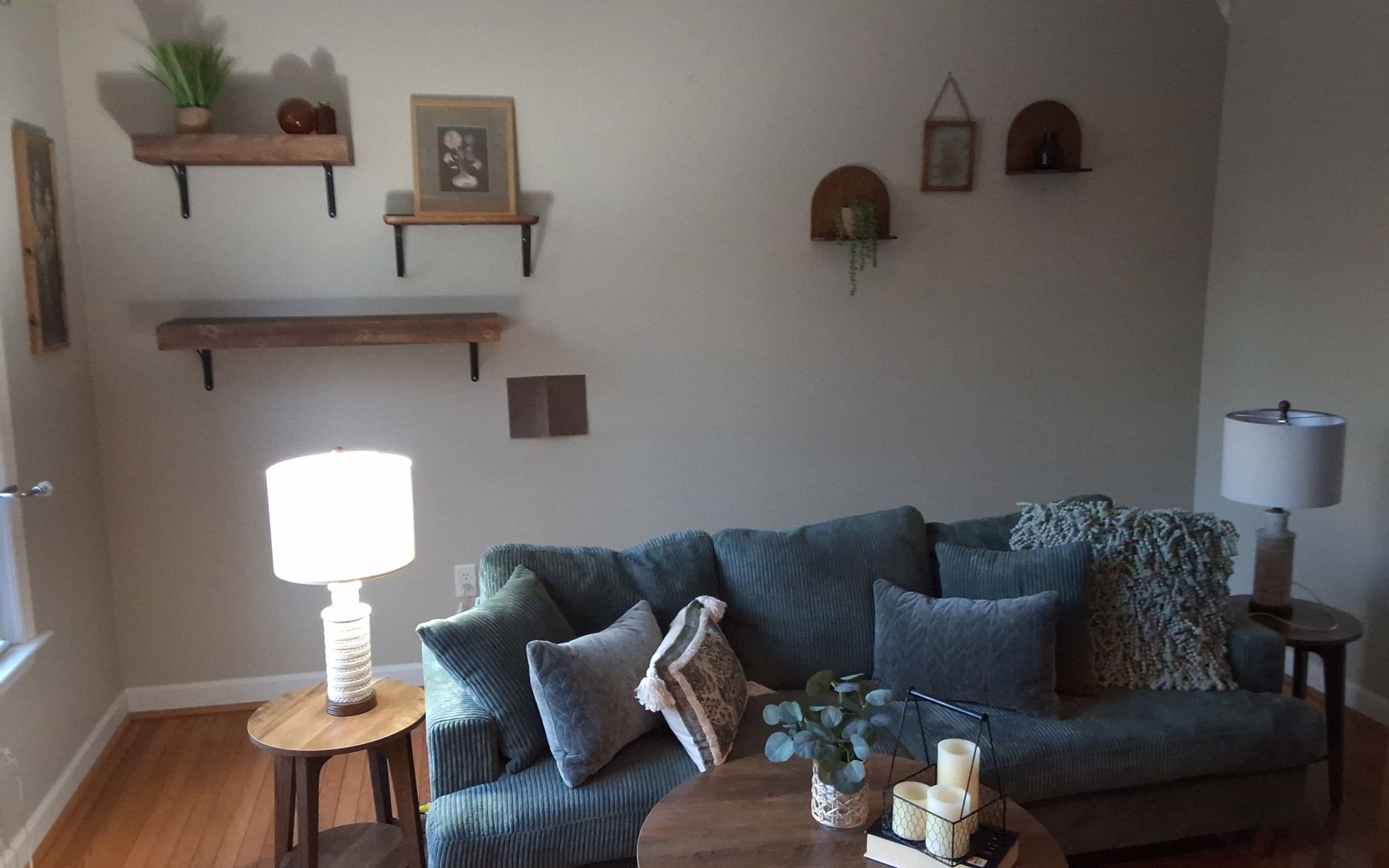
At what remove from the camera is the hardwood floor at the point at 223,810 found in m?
2.54

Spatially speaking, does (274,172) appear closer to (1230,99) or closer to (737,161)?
(737,161)

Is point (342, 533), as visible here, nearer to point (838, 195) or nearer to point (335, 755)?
point (335, 755)

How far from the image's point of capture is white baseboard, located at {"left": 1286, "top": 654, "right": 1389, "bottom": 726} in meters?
3.23

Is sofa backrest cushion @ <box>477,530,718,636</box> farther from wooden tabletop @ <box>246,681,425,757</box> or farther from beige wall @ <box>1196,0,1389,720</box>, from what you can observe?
beige wall @ <box>1196,0,1389,720</box>

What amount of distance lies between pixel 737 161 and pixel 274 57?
1564 mm

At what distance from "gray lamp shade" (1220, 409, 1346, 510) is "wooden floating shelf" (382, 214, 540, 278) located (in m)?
2.28

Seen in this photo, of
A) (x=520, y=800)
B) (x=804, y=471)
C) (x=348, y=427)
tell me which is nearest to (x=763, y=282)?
(x=804, y=471)

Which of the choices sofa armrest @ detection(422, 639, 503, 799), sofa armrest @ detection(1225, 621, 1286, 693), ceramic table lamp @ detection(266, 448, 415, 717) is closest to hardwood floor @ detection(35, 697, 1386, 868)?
sofa armrest @ detection(1225, 621, 1286, 693)

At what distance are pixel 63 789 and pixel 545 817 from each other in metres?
1.65

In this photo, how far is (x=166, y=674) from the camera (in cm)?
338

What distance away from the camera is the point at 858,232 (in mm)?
3473

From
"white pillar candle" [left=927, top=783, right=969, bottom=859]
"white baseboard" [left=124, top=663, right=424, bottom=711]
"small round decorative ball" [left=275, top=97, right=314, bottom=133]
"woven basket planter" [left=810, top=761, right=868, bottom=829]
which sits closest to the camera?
"white pillar candle" [left=927, top=783, right=969, bottom=859]

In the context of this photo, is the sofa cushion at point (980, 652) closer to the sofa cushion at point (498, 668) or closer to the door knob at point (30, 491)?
the sofa cushion at point (498, 668)

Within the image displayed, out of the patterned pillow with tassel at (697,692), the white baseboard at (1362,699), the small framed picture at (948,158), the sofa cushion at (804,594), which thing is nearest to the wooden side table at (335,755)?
the patterned pillow with tassel at (697,692)
